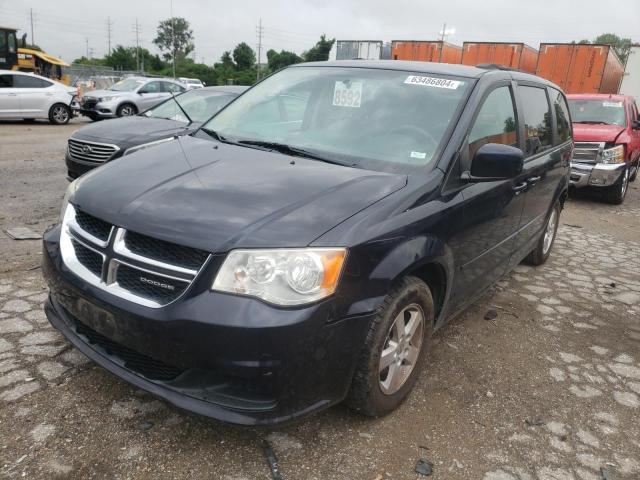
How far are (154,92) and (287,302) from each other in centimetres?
1775

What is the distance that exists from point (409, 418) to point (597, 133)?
806 cm

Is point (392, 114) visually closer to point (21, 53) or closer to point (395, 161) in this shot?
point (395, 161)

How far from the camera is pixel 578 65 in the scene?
17.1 metres

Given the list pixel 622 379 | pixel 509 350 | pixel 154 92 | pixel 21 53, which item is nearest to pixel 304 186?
pixel 509 350

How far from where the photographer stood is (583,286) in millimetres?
5016

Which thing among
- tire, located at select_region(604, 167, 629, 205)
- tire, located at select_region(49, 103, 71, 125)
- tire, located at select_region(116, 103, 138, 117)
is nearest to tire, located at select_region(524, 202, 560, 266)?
tire, located at select_region(604, 167, 629, 205)

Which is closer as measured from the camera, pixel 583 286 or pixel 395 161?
pixel 395 161

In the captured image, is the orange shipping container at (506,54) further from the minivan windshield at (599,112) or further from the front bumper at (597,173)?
the front bumper at (597,173)

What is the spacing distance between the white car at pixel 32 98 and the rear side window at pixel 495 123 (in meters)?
15.5

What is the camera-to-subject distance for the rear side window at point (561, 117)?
4898mm

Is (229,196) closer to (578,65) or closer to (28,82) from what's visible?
(28,82)

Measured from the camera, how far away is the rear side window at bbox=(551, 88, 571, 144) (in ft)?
16.1

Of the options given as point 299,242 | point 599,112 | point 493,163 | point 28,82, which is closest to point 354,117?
point 493,163

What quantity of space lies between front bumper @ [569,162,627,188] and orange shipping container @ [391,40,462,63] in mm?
10785
